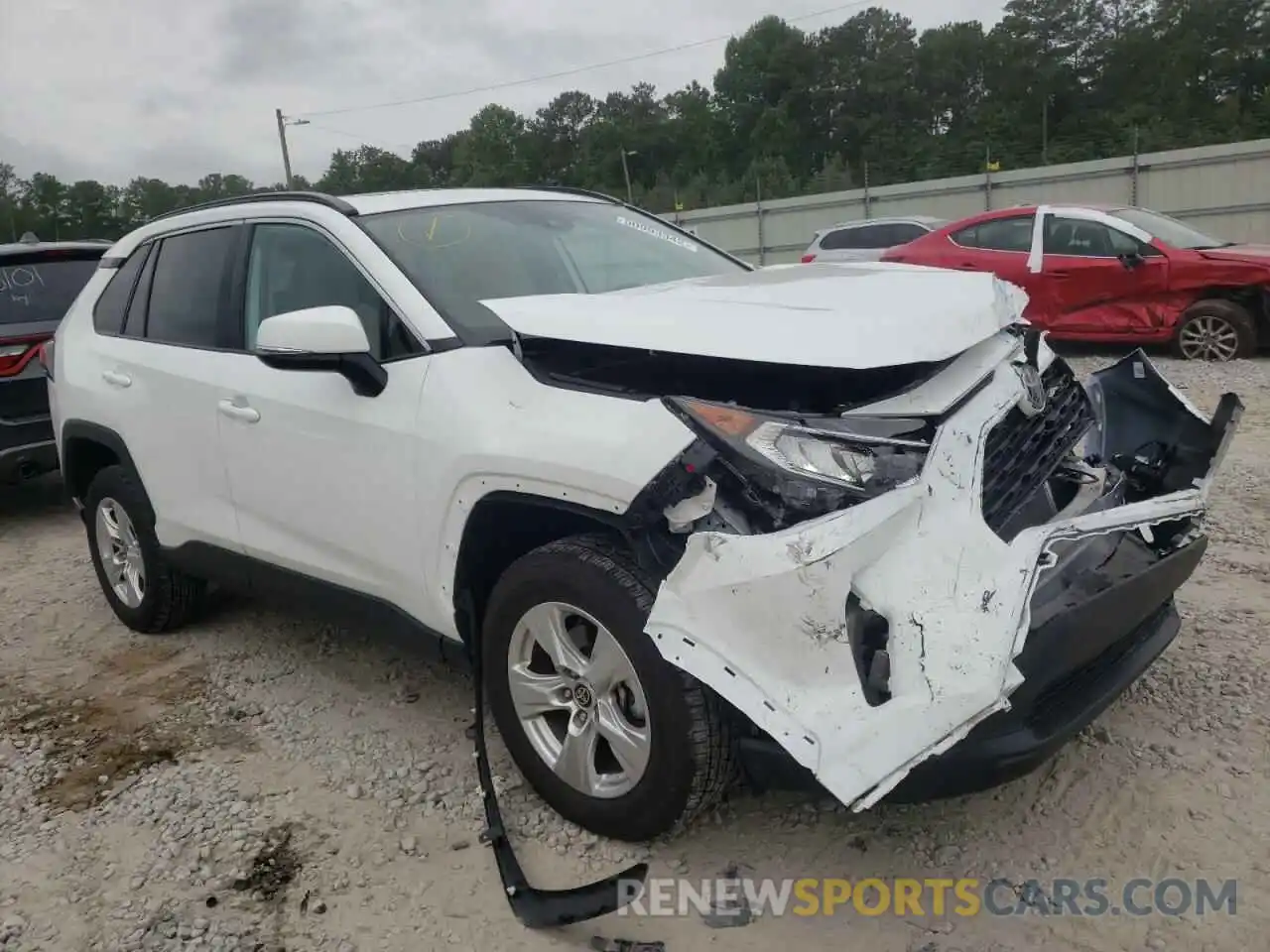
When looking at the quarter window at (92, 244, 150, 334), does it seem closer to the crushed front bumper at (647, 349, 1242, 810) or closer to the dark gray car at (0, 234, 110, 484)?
the dark gray car at (0, 234, 110, 484)

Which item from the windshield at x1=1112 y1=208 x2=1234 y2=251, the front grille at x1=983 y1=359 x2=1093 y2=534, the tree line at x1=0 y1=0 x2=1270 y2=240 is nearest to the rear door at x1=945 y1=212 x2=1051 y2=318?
the windshield at x1=1112 y1=208 x2=1234 y2=251

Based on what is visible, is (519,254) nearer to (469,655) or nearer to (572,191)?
(572,191)

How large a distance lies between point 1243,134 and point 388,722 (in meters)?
30.6

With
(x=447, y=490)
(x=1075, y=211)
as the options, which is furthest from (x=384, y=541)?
(x=1075, y=211)

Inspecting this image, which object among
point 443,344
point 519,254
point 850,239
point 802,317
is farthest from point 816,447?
point 850,239

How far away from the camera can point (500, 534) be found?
2771 mm

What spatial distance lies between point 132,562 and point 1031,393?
3.73 metres

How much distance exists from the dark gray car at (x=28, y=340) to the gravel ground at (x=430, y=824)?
2676mm

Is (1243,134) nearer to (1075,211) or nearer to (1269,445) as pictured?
(1075,211)

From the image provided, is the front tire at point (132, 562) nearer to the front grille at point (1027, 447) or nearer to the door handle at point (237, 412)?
the door handle at point (237, 412)

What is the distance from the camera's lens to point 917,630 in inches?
77.3

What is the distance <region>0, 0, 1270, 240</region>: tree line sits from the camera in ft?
123

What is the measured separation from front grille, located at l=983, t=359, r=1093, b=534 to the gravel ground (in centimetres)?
88

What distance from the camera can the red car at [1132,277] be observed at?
850 cm
